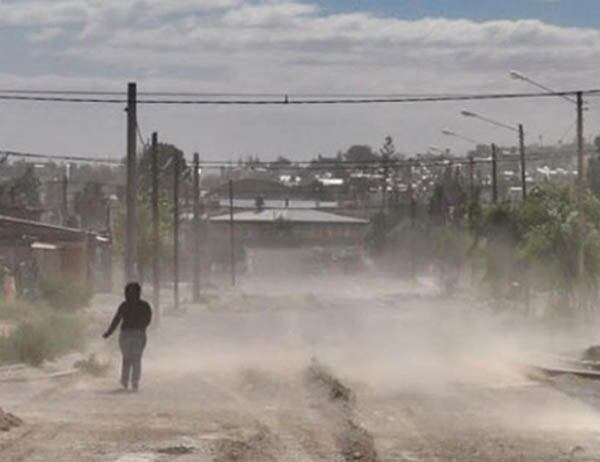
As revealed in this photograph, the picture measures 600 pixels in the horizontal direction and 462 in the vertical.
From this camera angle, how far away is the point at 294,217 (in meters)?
185

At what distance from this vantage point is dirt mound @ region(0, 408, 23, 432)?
20.3 metres

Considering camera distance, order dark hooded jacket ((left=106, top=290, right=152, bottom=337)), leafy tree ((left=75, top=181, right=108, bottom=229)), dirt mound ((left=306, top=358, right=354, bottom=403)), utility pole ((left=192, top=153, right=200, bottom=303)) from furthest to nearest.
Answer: leafy tree ((left=75, top=181, right=108, bottom=229))
utility pole ((left=192, top=153, right=200, bottom=303))
dark hooded jacket ((left=106, top=290, right=152, bottom=337))
dirt mound ((left=306, top=358, right=354, bottom=403))

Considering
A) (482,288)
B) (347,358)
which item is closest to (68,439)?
(347,358)

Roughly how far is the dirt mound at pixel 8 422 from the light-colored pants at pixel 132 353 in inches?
248

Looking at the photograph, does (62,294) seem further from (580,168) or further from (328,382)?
(328,382)

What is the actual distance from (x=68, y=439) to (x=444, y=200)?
4284 inches

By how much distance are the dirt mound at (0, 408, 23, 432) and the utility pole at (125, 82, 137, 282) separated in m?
20.4

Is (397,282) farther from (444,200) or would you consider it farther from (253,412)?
(253,412)

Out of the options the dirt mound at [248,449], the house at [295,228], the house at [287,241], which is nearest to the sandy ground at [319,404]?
the dirt mound at [248,449]

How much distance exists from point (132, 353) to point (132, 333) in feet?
1.61

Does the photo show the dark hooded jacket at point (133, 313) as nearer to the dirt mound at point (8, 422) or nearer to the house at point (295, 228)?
the dirt mound at point (8, 422)

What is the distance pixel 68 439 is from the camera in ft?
64.0

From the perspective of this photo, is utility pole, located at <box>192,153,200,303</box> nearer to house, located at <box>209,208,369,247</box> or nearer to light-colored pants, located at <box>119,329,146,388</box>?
light-colored pants, located at <box>119,329,146,388</box>

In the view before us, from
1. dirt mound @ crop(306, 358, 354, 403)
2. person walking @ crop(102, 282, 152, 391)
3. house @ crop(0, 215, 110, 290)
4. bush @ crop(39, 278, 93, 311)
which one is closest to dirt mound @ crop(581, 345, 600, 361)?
dirt mound @ crop(306, 358, 354, 403)
